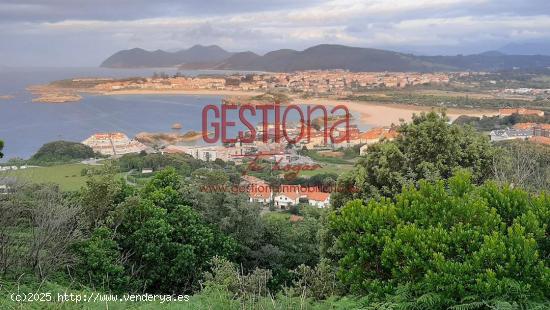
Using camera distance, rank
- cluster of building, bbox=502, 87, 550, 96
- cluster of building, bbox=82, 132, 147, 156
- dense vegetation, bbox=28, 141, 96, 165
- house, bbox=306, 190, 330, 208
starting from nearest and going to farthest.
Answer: house, bbox=306, 190, 330, 208 < dense vegetation, bbox=28, 141, 96, 165 < cluster of building, bbox=82, 132, 147, 156 < cluster of building, bbox=502, 87, 550, 96

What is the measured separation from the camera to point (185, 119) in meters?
27.9

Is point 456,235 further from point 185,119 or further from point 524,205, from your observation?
point 185,119

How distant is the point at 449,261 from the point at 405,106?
106 ft

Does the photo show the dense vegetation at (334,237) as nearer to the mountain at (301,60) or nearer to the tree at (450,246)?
the tree at (450,246)

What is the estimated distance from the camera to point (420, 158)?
6.88 metres

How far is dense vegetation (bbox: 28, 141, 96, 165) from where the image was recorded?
1861 cm

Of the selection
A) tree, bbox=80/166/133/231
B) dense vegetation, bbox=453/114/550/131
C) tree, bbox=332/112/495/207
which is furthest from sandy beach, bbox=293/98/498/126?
tree, bbox=80/166/133/231

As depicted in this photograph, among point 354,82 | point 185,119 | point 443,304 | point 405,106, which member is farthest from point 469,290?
point 354,82

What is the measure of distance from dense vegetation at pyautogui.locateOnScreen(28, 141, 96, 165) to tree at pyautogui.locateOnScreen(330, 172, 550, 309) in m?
16.2

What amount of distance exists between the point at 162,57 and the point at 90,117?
129 ft

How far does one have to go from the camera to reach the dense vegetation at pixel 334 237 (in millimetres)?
3535

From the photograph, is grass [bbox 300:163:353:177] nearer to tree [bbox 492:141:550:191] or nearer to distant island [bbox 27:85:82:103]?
tree [bbox 492:141:550:191]

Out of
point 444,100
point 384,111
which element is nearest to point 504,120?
point 384,111

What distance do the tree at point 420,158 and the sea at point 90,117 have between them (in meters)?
13.7
